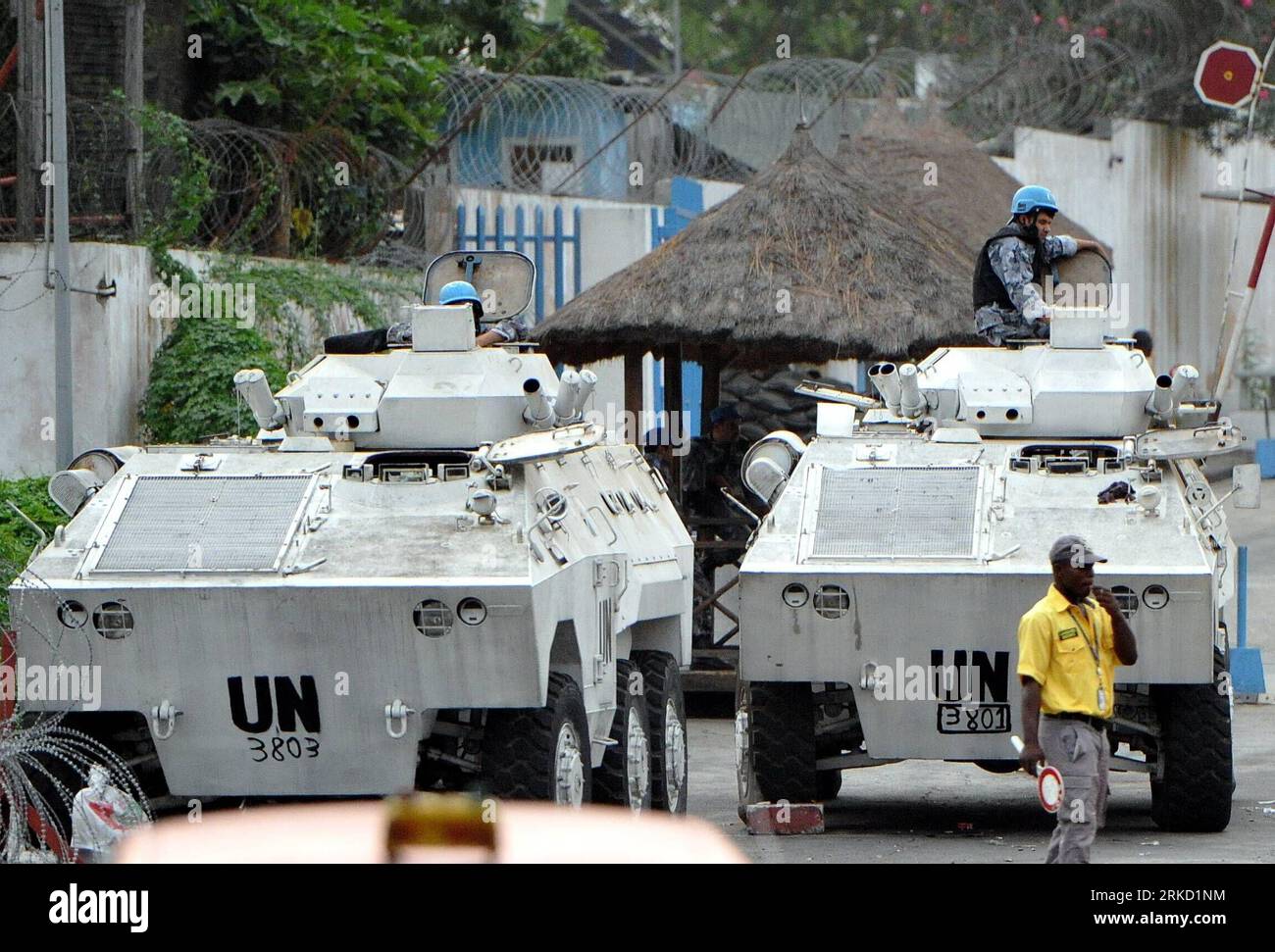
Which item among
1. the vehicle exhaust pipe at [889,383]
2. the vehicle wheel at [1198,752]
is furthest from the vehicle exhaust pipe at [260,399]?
the vehicle wheel at [1198,752]

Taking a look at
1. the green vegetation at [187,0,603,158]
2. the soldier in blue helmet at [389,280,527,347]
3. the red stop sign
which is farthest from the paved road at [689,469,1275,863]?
the red stop sign

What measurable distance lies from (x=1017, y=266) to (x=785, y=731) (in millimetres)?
3151

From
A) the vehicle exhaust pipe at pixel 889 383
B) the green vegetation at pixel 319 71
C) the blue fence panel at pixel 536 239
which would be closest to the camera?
the vehicle exhaust pipe at pixel 889 383

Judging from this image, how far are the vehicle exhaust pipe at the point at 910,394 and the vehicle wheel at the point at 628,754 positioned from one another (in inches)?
72.6

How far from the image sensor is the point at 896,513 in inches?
405

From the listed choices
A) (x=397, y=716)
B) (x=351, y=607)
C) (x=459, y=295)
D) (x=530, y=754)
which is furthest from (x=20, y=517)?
(x=530, y=754)

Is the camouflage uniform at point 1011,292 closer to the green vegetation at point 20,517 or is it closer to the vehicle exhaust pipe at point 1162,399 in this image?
the vehicle exhaust pipe at point 1162,399

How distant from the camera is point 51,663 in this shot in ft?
28.9

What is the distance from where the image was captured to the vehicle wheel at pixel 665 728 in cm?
1082

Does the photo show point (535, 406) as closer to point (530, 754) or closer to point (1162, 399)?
point (530, 754)

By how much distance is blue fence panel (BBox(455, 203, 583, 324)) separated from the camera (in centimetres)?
1903

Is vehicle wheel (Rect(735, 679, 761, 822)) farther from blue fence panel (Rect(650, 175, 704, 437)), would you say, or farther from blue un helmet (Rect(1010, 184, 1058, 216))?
blue fence panel (Rect(650, 175, 704, 437))

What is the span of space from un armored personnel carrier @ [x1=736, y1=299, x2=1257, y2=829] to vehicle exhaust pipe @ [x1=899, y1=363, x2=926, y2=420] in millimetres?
39
